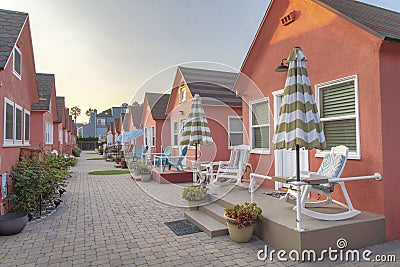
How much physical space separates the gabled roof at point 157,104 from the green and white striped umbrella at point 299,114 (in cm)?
1304

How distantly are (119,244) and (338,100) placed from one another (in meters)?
4.66

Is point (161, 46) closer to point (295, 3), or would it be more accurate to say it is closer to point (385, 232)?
point (295, 3)

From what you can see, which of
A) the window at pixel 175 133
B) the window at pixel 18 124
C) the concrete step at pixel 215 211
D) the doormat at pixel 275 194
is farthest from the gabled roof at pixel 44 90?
the doormat at pixel 275 194

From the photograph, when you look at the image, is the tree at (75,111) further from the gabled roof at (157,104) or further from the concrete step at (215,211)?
the concrete step at (215,211)

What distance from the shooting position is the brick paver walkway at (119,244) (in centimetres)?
376

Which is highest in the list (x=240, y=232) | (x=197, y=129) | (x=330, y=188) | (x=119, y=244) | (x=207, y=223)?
(x=197, y=129)

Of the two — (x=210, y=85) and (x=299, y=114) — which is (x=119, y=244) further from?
(x=210, y=85)

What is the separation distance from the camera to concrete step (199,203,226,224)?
16.8 feet

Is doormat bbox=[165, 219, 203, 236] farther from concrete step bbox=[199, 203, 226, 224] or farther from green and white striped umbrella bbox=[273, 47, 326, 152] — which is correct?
green and white striped umbrella bbox=[273, 47, 326, 152]

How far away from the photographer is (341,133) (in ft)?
16.3

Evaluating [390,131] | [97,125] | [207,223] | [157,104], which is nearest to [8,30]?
[207,223]

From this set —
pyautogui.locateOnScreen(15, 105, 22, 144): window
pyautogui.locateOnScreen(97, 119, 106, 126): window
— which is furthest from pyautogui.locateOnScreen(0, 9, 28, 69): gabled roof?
pyautogui.locateOnScreen(97, 119, 106, 126): window

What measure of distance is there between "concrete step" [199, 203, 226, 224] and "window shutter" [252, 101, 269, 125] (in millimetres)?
2694

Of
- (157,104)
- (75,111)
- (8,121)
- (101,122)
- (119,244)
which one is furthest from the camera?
(75,111)
